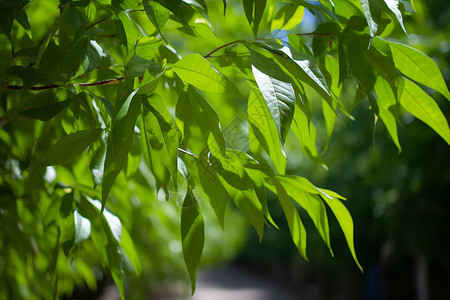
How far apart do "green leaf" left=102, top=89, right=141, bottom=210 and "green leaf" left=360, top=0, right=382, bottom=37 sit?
199 millimetres

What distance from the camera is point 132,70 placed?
40 cm

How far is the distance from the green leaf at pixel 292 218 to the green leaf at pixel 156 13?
0.57 feet

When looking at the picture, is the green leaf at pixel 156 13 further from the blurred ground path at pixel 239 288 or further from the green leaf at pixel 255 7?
the blurred ground path at pixel 239 288

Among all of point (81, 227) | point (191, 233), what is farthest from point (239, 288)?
point (191, 233)

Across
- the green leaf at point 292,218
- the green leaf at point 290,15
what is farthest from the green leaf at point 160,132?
the green leaf at point 290,15

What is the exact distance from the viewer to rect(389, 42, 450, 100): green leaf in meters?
0.48

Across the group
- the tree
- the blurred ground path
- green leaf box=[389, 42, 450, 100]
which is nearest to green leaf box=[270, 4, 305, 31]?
the tree

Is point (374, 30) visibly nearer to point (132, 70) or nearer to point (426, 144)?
point (132, 70)

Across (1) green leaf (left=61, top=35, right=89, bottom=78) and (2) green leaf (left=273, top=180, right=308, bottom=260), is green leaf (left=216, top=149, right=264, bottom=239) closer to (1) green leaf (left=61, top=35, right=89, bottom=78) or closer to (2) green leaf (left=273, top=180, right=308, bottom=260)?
(2) green leaf (left=273, top=180, right=308, bottom=260)

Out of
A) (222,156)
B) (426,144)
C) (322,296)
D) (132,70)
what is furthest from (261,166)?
(322,296)

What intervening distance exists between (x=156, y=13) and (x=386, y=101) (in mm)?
266

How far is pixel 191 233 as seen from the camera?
45 cm

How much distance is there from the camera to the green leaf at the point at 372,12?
40cm

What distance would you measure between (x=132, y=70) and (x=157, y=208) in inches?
51.3
